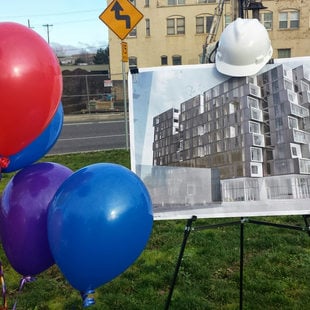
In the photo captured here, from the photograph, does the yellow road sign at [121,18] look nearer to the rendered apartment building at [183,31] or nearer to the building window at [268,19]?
the rendered apartment building at [183,31]

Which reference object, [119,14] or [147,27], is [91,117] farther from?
[147,27]

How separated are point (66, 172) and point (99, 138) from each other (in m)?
10.9

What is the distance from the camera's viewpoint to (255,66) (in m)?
2.73

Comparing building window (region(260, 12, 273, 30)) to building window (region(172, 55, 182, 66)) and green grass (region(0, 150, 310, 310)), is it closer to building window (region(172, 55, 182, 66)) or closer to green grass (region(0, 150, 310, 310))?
building window (region(172, 55, 182, 66))

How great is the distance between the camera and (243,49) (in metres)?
2.63

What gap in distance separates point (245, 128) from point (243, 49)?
0.48 m

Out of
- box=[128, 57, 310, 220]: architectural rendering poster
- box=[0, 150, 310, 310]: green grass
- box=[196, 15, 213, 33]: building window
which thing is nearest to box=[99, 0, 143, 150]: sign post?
box=[0, 150, 310, 310]: green grass

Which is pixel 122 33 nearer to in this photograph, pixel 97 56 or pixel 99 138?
pixel 99 138

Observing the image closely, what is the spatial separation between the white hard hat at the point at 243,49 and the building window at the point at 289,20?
33.8 metres

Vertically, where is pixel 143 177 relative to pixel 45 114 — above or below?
below

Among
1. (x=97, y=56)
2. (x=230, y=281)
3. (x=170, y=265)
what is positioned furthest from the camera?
(x=97, y=56)

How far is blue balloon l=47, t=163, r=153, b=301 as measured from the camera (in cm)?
178

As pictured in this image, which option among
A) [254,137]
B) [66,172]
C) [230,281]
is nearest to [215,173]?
[254,137]

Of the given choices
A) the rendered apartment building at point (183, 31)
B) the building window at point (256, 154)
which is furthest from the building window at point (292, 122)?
the rendered apartment building at point (183, 31)
